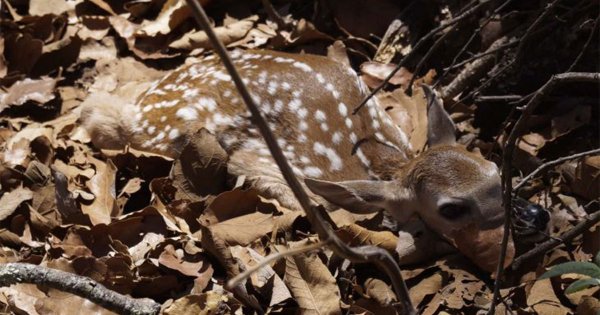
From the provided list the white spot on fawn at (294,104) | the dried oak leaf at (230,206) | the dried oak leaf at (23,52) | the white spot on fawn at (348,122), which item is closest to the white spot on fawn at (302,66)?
the white spot on fawn at (294,104)

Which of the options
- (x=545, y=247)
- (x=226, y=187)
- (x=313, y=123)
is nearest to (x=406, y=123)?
(x=313, y=123)

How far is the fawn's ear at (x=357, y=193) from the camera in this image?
3971mm

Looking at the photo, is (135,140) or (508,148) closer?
(508,148)

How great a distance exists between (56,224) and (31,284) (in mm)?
617

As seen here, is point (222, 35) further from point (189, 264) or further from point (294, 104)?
point (189, 264)

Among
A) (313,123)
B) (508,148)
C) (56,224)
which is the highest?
(508,148)

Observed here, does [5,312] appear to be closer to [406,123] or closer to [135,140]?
[135,140]

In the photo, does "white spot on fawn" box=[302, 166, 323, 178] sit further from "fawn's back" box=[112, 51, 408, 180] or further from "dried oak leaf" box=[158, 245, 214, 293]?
"dried oak leaf" box=[158, 245, 214, 293]

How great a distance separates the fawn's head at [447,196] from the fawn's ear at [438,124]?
195 mm

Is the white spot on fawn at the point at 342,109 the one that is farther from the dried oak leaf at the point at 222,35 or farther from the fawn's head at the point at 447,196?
the dried oak leaf at the point at 222,35

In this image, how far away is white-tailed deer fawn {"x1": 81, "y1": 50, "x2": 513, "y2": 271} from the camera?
438cm

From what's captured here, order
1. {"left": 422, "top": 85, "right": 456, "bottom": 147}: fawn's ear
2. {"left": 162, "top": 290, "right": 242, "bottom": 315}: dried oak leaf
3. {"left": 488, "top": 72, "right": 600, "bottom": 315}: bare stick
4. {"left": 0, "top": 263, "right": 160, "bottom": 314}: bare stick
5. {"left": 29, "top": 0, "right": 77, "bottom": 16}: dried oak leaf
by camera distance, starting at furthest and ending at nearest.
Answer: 1. {"left": 29, "top": 0, "right": 77, "bottom": 16}: dried oak leaf
2. {"left": 422, "top": 85, "right": 456, "bottom": 147}: fawn's ear
3. {"left": 162, "top": 290, "right": 242, "bottom": 315}: dried oak leaf
4. {"left": 0, "top": 263, "right": 160, "bottom": 314}: bare stick
5. {"left": 488, "top": 72, "right": 600, "bottom": 315}: bare stick

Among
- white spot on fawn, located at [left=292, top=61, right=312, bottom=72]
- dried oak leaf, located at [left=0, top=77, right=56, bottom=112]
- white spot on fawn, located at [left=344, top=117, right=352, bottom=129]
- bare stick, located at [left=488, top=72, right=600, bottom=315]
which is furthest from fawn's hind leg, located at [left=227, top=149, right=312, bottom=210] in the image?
bare stick, located at [left=488, top=72, right=600, bottom=315]

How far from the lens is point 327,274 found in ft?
11.8
